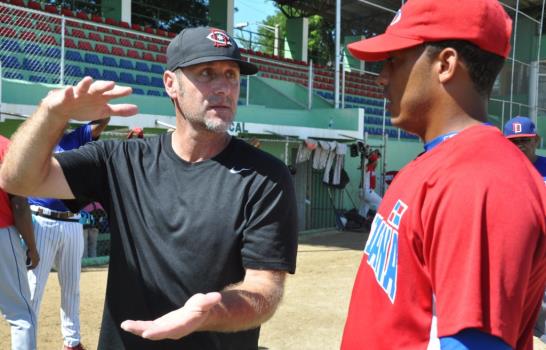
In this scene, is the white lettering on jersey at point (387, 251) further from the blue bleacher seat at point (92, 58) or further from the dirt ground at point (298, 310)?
the blue bleacher seat at point (92, 58)

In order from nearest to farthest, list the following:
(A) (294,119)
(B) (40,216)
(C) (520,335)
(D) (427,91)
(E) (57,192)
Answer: (C) (520,335)
(D) (427,91)
(E) (57,192)
(B) (40,216)
(A) (294,119)

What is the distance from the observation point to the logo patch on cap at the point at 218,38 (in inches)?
→ 82.3

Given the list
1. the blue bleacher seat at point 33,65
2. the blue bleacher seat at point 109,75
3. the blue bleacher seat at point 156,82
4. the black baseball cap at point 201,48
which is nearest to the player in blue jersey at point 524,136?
the black baseball cap at point 201,48

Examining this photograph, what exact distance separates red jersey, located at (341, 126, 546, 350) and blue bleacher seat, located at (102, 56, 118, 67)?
41.9ft

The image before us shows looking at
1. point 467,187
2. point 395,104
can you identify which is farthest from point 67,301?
point 467,187

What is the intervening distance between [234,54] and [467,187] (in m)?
1.30

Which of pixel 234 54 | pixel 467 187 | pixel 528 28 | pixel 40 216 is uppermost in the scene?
pixel 528 28

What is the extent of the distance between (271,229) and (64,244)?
9.56ft

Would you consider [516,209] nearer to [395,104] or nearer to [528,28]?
[395,104]

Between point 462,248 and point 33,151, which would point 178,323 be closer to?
point 462,248

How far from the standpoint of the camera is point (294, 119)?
13.9 metres

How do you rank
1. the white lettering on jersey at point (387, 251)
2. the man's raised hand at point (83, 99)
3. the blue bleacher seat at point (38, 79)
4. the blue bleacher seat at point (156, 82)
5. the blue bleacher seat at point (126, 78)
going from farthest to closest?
the blue bleacher seat at point (156, 82)
the blue bleacher seat at point (126, 78)
the blue bleacher seat at point (38, 79)
the man's raised hand at point (83, 99)
the white lettering on jersey at point (387, 251)

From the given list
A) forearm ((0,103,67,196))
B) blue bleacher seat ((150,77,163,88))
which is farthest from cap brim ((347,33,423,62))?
blue bleacher seat ((150,77,163,88))

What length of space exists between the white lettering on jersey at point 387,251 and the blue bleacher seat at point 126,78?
1215 cm
